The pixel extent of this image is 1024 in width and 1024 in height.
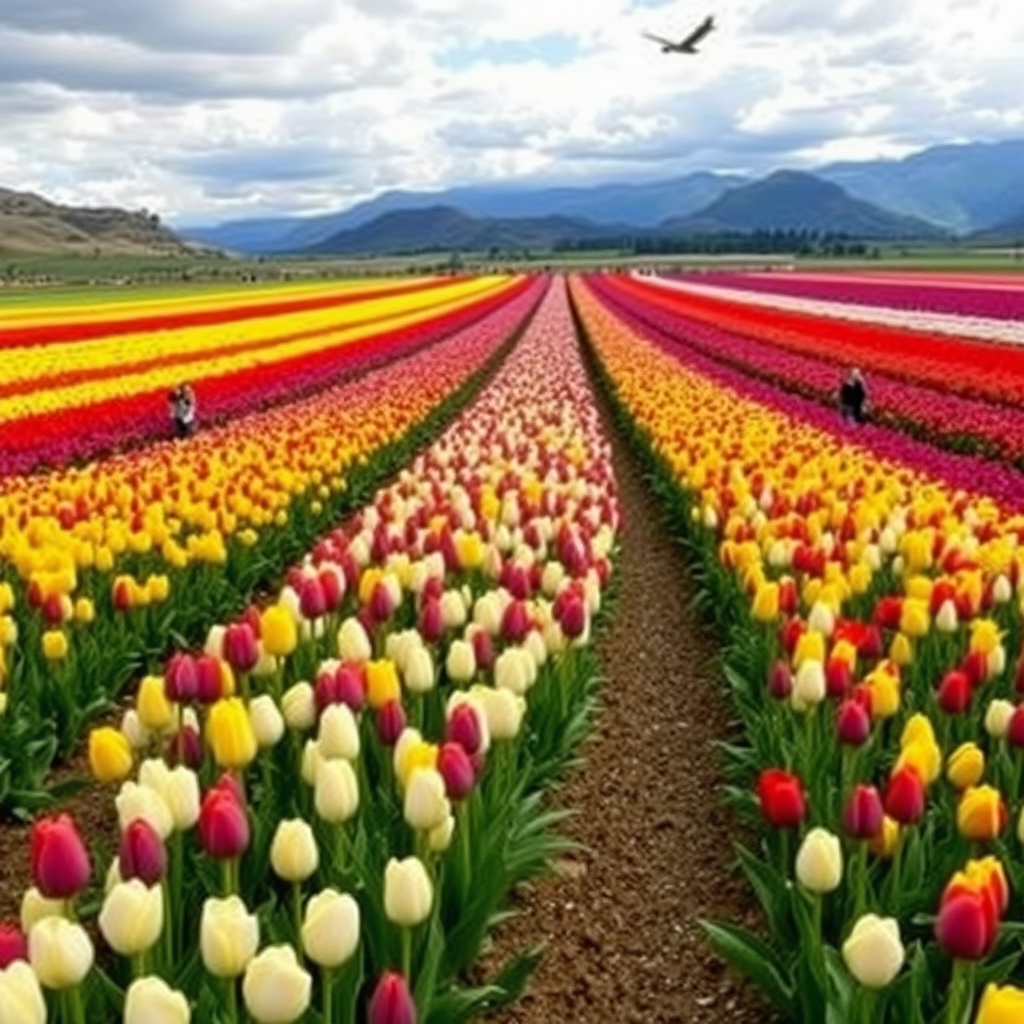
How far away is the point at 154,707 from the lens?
15.6 feet

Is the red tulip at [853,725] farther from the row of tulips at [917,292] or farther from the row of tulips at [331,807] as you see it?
the row of tulips at [917,292]

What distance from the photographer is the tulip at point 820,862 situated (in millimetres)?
3711

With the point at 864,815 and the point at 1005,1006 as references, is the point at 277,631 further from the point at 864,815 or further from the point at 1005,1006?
the point at 1005,1006

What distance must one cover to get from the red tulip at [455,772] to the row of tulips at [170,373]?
41.3 ft

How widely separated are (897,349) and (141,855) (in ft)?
84.4

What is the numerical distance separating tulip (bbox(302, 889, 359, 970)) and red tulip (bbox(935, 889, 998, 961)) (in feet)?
4.01

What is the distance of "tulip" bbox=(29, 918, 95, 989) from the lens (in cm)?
301

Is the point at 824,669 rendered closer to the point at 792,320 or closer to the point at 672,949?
the point at 672,949

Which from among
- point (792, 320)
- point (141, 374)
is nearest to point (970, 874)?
point (141, 374)

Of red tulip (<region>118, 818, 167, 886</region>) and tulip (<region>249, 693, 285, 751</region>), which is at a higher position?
red tulip (<region>118, 818, 167, 886</region>)

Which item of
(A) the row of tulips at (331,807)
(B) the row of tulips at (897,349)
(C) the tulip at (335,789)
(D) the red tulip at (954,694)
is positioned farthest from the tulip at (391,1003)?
(B) the row of tulips at (897,349)

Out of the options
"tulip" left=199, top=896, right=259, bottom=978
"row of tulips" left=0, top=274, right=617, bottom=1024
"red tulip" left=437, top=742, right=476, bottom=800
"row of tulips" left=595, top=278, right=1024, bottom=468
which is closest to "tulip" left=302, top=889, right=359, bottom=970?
"row of tulips" left=0, top=274, right=617, bottom=1024

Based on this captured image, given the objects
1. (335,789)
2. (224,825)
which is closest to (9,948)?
(224,825)

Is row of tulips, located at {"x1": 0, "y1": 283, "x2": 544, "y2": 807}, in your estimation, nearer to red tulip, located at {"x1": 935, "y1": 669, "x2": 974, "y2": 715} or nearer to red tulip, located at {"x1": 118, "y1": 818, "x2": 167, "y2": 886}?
red tulip, located at {"x1": 118, "y1": 818, "x2": 167, "y2": 886}
